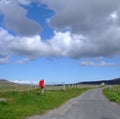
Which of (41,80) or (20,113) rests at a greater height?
(41,80)

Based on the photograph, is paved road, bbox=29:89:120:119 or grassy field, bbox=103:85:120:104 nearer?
paved road, bbox=29:89:120:119

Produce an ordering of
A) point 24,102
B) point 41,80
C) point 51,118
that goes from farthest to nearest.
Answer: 1. point 41,80
2. point 24,102
3. point 51,118

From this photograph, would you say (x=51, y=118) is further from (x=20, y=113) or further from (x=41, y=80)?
(x=41, y=80)

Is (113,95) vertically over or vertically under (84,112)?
over

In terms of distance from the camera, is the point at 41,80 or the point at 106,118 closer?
the point at 106,118

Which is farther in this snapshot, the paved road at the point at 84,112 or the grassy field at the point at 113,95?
the grassy field at the point at 113,95

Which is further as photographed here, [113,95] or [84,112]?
[113,95]

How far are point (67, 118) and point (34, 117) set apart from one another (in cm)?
212

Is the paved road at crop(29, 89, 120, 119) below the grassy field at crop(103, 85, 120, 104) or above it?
below

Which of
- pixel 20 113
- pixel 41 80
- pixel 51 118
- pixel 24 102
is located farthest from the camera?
pixel 41 80

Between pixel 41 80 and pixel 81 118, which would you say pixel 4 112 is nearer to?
pixel 81 118

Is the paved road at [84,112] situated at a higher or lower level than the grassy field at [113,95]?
lower

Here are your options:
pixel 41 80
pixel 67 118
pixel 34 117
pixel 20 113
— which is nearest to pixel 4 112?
pixel 20 113

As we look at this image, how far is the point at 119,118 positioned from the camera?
78.3 feet
